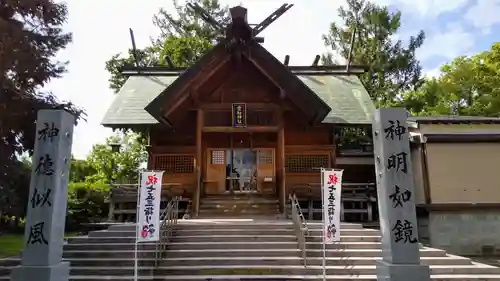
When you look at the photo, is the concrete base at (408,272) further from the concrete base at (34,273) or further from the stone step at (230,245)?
the concrete base at (34,273)

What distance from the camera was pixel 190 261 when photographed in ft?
28.0

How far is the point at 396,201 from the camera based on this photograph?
6.39 metres

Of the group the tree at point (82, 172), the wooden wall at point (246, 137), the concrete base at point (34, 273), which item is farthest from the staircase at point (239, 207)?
the tree at point (82, 172)

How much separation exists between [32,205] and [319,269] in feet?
18.2

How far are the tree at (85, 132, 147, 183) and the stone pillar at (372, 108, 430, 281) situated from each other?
24.3 metres

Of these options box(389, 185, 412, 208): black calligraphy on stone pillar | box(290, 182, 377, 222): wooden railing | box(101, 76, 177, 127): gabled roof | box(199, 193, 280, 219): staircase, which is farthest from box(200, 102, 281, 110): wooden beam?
box(389, 185, 412, 208): black calligraphy on stone pillar

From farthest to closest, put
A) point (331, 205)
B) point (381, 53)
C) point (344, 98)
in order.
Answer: point (381, 53) < point (344, 98) < point (331, 205)

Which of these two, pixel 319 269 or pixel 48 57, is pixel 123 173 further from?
pixel 319 269

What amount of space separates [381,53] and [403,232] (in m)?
24.4

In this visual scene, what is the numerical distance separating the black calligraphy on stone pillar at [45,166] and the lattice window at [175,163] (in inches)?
323

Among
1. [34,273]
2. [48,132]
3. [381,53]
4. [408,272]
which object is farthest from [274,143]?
[381,53]

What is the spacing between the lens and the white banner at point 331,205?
7980mm

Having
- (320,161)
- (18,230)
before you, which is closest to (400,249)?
(320,161)

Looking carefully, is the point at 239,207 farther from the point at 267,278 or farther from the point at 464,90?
the point at 464,90
